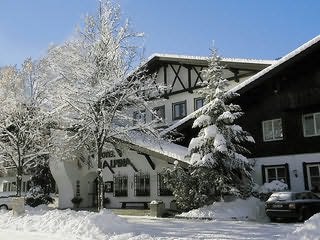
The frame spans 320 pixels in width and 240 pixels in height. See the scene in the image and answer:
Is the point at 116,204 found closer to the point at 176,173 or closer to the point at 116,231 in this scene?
the point at 176,173

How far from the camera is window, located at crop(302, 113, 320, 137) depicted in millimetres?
22188

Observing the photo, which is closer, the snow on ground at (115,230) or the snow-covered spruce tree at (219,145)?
the snow on ground at (115,230)

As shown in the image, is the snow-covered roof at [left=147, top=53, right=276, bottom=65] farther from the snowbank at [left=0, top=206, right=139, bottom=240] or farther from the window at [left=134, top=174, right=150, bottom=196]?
the snowbank at [left=0, top=206, right=139, bottom=240]

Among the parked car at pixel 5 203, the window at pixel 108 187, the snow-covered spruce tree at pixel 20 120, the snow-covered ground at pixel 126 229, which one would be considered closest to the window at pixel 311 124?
the snow-covered ground at pixel 126 229

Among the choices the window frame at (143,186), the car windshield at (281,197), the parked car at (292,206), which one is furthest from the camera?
the window frame at (143,186)

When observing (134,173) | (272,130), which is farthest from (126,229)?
(134,173)

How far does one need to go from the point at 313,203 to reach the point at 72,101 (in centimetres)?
1161

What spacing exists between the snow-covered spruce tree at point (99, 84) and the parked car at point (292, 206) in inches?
247

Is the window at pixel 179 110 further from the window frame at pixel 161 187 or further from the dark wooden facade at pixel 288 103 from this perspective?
the dark wooden facade at pixel 288 103

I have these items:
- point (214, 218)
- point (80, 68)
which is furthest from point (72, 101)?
point (214, 218)

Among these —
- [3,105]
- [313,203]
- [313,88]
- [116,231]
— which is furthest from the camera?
[3,105]

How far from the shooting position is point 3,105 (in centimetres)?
2795

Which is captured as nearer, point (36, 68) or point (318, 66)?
point (318, 66)

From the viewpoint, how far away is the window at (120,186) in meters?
30.0
